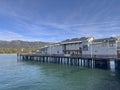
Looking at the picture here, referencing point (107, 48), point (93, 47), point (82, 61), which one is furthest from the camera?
point (93, 47)

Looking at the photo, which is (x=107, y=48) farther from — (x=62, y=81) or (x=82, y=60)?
(x=62, y=81)

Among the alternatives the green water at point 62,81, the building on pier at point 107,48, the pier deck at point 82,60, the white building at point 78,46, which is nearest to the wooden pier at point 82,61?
the pier deck at point 82,60

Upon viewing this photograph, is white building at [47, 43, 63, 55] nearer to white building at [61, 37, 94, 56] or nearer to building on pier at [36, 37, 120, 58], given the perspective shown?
building on pier at [36, 37, 120, 58]

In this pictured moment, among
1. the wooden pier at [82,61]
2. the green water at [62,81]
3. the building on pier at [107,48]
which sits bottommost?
the green water at [62,81]

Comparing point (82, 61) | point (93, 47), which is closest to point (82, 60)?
point (82, 61)

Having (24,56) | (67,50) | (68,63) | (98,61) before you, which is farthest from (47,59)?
(98,61)

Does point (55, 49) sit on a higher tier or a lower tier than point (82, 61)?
higher

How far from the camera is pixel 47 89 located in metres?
21.0

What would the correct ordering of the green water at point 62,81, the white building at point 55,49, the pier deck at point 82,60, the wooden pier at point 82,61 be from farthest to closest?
the white building at point 55,49
the pier deck at point 82,60
the wooden pier at point 82,61
the green water at point 62,81

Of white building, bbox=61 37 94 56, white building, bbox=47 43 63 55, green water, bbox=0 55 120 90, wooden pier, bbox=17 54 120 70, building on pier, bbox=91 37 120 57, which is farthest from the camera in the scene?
white building, bbox=47 43 63 55

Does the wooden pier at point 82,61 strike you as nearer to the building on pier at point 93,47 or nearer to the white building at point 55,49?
the building on pier at point 93,47

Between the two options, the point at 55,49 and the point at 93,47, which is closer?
the point at 93,47

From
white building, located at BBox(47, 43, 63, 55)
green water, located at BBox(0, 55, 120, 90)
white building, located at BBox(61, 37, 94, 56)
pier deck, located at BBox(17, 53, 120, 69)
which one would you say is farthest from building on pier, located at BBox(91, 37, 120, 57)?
white building, located at BBox(47, 43, 63, 55)

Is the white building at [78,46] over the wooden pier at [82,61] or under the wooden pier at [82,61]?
over
